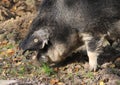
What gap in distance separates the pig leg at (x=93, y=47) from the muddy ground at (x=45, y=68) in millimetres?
141

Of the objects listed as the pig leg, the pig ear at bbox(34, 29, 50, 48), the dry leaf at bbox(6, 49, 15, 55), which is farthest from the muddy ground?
the pig ear at bbox(34, 29, 50, 48)

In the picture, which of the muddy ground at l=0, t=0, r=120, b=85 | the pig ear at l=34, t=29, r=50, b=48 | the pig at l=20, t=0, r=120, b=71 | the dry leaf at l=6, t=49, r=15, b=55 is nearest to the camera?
the muddy ground at l=0, t=0, r=120, b=85

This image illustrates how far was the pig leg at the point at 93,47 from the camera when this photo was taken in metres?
6.76

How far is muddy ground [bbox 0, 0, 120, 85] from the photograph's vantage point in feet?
21.5

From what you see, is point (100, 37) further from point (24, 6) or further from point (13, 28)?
point (24, 6)

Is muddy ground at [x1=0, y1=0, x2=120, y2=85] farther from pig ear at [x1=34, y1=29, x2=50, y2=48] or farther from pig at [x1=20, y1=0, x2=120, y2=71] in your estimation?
pig ear at [x1=34, y1=29, x2=50, y2=48]

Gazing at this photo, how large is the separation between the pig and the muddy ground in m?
0.20

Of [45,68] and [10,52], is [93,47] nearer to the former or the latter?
[45,68]

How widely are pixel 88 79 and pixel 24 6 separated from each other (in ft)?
12.0

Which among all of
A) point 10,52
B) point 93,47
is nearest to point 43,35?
point 93,47

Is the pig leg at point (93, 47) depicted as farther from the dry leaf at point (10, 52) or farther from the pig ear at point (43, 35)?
the dry leaf at point (10, 52)

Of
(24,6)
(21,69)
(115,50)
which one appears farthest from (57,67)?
(24,6)

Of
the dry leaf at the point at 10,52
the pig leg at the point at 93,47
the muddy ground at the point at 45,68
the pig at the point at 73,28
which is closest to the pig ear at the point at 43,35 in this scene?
the pig at the point at 73,28

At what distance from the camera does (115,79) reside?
251 inches
